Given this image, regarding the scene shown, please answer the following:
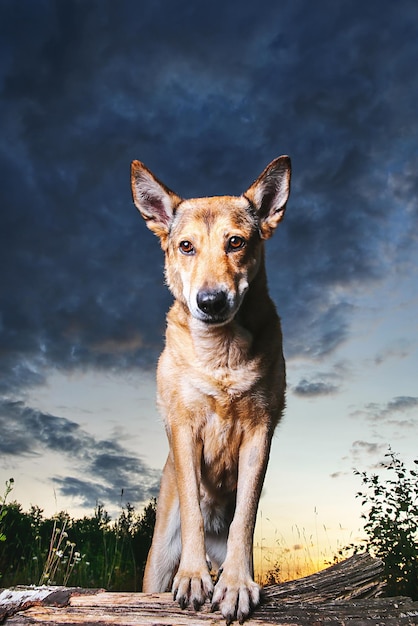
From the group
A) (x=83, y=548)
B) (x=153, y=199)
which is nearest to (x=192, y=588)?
(x=153, y=199)

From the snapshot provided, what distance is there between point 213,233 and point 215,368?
1.04 meters

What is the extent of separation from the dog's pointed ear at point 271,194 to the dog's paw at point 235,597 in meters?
2.60

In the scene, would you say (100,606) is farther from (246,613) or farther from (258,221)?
(258,221)

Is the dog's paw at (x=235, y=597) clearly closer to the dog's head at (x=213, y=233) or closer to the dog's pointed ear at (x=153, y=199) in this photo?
the dog's head at (x=213, y=233)

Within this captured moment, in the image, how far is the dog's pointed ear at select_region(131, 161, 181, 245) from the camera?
16.9 feet

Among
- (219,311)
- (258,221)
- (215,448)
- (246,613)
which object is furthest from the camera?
(258,221)

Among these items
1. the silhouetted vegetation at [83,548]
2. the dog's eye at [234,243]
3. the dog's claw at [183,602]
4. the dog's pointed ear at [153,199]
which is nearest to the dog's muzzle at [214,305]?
the dog's eye at [234,243]

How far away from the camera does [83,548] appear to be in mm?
8078

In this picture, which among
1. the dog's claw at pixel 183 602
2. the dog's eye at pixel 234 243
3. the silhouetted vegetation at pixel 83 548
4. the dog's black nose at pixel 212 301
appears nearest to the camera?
the dog's claw at pixel 183 602

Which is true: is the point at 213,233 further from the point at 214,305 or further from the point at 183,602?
the point at 183,602

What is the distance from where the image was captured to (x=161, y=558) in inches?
207

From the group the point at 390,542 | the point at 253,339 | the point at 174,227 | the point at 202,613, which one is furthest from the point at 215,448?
the point at 390,542

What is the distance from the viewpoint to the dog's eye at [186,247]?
4.75m

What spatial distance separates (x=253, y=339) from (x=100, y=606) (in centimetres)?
218
